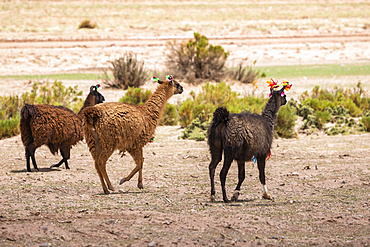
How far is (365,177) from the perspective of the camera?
9.93 metres

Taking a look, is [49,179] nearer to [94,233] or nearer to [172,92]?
[172,92]

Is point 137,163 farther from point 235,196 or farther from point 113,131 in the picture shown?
point 235,196

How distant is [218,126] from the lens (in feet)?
25.9

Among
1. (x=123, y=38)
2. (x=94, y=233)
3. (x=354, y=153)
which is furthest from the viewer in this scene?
(x=123, y=38)

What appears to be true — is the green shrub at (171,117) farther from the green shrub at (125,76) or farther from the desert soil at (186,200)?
the green shrub at (125,76)

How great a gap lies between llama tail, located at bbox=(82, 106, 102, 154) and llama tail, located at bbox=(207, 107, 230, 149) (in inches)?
69.6

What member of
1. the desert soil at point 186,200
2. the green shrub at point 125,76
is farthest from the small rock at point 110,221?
the green shrub at point 125,76

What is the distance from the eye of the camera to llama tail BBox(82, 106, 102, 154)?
840cm

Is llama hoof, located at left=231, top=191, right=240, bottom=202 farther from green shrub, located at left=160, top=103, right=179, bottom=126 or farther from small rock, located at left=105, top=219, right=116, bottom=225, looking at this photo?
green shrub, located at left=160, top=103, right=179, bottom=126

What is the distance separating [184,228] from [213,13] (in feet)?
191

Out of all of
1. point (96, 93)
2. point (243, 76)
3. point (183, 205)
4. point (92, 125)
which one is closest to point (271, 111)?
point (183, 205)


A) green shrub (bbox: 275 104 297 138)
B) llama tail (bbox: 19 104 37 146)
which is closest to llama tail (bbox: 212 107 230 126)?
llama tail (bbox: 19 104 37 146)

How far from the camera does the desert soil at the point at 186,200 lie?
6.39m

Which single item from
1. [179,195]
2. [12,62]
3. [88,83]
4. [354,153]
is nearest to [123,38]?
[12,62]
